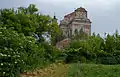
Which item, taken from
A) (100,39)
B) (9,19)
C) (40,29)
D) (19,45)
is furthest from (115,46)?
(19,45)

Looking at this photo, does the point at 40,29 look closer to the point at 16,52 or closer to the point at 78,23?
the point at 16,52

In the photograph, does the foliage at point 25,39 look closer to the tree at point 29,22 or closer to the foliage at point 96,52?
the tree at point 29,22

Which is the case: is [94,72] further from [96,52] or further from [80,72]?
[96,52]

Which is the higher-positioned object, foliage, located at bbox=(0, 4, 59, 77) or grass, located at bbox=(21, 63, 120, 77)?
foliage, located at bbox=(0, 4, 59, 77)

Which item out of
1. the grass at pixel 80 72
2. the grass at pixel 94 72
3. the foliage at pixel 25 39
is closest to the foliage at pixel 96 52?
the foliage at pixel 25 39

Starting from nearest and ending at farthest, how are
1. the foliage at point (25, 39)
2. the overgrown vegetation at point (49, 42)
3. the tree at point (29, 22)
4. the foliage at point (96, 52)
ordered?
the foliage at point (25, 39), the overgrown vegetation at point (49, 42), the tree at point (29, 22), the foliage at point (96, 52)

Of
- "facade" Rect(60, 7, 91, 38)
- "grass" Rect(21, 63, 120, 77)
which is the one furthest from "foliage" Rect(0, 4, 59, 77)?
"facade" Rect(60, 7, 91, 38)

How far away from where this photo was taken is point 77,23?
61594mm

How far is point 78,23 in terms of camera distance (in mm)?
61531

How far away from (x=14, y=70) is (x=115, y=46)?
30.8 meters

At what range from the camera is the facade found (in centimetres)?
6066

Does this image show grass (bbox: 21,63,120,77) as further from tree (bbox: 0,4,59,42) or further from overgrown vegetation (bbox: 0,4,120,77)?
tree (bbox: 0,4,59,42)

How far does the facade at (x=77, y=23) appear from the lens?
60656 millimetres

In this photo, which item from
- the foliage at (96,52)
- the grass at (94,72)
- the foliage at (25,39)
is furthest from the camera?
the foliage at (96,52)
